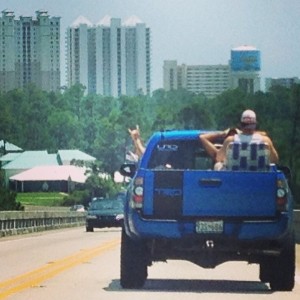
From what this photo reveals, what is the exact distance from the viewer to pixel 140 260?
18625 millimetres

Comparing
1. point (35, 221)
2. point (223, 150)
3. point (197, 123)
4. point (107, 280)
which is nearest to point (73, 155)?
point (197, 123)

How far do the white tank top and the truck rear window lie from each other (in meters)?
1.29

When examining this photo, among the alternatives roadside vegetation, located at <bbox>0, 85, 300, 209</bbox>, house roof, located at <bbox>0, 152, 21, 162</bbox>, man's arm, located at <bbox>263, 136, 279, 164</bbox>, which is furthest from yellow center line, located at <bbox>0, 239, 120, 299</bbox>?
house roof, located at <bbox>0, 152, 21, 162</bbox>

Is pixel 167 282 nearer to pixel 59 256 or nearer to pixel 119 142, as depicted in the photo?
pixel 59 256

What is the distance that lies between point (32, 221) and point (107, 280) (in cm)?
3446

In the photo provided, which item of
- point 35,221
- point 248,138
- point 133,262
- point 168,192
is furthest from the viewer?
point 35,221

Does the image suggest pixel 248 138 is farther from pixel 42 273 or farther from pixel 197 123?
pixel 197 123

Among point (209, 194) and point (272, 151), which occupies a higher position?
point (272, 151)

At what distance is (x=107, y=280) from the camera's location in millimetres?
20531

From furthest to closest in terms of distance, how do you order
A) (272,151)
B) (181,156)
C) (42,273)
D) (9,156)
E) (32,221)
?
(9,156), (32,221), (42,273), (181,156), (272,151)

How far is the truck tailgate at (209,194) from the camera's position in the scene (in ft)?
58.8

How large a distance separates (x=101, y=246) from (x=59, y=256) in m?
5.54

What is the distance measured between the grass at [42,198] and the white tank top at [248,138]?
11299cm

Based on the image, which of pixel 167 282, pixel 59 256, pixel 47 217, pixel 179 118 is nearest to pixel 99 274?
pixel 167 282
